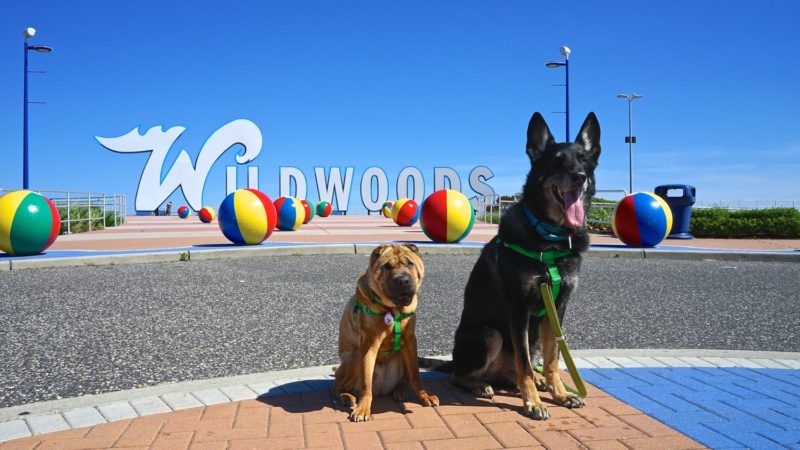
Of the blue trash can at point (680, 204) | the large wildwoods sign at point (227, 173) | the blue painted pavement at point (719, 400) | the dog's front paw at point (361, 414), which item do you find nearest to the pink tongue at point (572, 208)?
the blue painted pavement at point (719, 400)

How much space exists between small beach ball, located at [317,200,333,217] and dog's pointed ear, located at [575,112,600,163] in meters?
36.3

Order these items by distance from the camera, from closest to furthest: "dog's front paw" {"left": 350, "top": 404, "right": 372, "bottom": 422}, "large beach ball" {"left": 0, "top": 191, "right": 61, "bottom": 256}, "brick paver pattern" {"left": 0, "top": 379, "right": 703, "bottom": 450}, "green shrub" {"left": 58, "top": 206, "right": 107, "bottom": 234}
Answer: "brick paver pattern" {"left": 0, "top": 379, "right": 703, "bottom": 450} → "dog's front paw" {"left": 350, "top": 404, "right": 372, "bottom": 422} → "large beach ball" {"left": 0, "top": 191, "right": 61, "bottom": 256} → "green shrub" {"left": 58, "top": 206, "right": 107, "bottom": 234}

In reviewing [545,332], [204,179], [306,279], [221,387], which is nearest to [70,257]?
[306,279]

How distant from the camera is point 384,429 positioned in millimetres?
3111

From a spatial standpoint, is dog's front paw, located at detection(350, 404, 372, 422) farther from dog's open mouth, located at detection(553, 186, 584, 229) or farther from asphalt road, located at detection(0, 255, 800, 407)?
dog's open mouth, located at detection(553, 186, 584, 229)

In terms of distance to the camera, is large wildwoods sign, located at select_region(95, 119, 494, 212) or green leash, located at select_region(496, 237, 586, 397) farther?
large wildwoods sign, located at select_region(95, 119, 494, 212)

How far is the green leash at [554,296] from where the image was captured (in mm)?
3301

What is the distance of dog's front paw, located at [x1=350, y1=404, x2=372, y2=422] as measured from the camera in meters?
3.21

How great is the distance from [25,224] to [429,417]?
993cm

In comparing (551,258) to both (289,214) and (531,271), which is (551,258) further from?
(289,214)

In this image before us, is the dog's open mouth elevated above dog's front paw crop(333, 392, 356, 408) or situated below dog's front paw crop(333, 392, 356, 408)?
above

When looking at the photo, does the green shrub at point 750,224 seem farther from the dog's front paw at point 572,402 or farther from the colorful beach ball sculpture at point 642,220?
the dog's front paw at point 572,402

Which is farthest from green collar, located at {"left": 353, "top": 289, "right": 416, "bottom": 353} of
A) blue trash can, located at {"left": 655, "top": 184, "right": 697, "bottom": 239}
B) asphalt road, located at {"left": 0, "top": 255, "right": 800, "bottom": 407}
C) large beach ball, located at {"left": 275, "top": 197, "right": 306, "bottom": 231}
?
large beach ball, located at {"left": 275, "top": 197, "right": 306, "bottom": 231}

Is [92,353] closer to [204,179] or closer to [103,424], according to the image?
[103,424]
